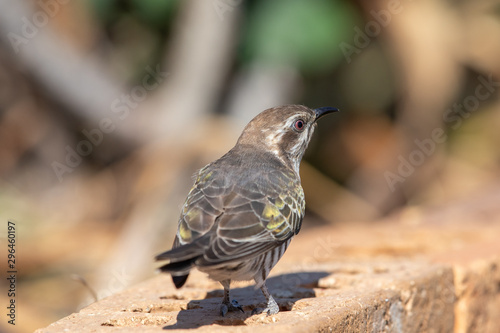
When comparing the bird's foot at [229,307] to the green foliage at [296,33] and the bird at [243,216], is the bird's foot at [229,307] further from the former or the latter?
the green foliage at [296,33]

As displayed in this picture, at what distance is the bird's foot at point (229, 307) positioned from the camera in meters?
4.80

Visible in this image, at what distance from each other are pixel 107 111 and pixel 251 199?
21.8ft

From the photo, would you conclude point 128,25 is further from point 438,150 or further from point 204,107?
point 438,150

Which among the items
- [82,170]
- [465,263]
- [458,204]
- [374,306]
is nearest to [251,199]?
[374,306]

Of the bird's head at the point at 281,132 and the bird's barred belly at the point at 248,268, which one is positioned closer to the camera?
the bird's barred belly at the point at 248,268

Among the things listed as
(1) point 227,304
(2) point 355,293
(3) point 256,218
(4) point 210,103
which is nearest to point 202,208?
(3) point 256,218

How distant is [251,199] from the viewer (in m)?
4.91

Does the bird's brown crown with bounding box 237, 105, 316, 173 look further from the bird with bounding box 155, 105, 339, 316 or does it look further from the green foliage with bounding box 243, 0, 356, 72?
the green foliage with bounding box 243, 0, 356, 72

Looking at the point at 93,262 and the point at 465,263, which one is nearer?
the point at 465,263

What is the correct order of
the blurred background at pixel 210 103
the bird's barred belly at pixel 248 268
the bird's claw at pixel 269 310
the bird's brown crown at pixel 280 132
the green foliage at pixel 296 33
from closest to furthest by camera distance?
the bird's barred belly at pixel 248 268, the bird's claw at pixel 269 310, the bird's brown crown at pixel 280 132, the blurred background at pixel 210 103, the green foliage at pixel 296 33

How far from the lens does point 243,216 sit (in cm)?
474

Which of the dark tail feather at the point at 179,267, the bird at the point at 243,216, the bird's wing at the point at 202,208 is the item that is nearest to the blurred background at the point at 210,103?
the bird at the point at 243,216

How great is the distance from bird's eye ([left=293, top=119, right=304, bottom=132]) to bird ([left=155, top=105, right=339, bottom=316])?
5 centimetres

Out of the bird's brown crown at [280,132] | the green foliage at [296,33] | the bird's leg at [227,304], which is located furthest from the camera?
the green foliage at [296,33]
